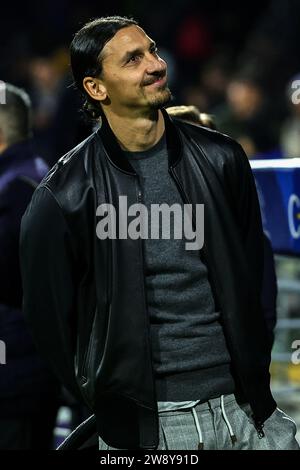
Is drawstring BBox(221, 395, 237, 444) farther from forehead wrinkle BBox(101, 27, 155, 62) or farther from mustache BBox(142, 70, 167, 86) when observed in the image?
forehead wrinkle BBox(101, 27, 155, 62)

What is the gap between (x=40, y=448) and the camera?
15.2 feet

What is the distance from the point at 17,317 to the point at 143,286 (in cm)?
144

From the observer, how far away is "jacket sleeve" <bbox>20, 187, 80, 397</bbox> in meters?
3.21

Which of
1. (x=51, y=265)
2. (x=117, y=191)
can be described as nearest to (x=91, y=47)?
(x=117, y=191)

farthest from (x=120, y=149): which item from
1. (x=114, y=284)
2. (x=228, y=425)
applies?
(x=228, y=425)

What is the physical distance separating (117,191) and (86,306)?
0.34 meters

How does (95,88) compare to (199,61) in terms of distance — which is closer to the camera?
(95,88)

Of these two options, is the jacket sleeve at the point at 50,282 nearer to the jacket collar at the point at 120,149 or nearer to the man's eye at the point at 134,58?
the jacket collar at the point at 120,149

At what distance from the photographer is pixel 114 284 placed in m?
3.14

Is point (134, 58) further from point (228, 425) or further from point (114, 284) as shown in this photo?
point (228, 425)

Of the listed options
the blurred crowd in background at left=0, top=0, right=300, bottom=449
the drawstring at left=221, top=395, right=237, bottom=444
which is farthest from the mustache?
the blurred crowd in background at left=0, top=0, right=300, bottom=449

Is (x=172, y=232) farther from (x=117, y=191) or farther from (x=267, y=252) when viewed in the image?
(x=267, y=252)

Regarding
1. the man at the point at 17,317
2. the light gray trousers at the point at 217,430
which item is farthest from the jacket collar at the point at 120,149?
the man at the point at 17,317

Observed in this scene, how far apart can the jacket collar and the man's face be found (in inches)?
3.0
